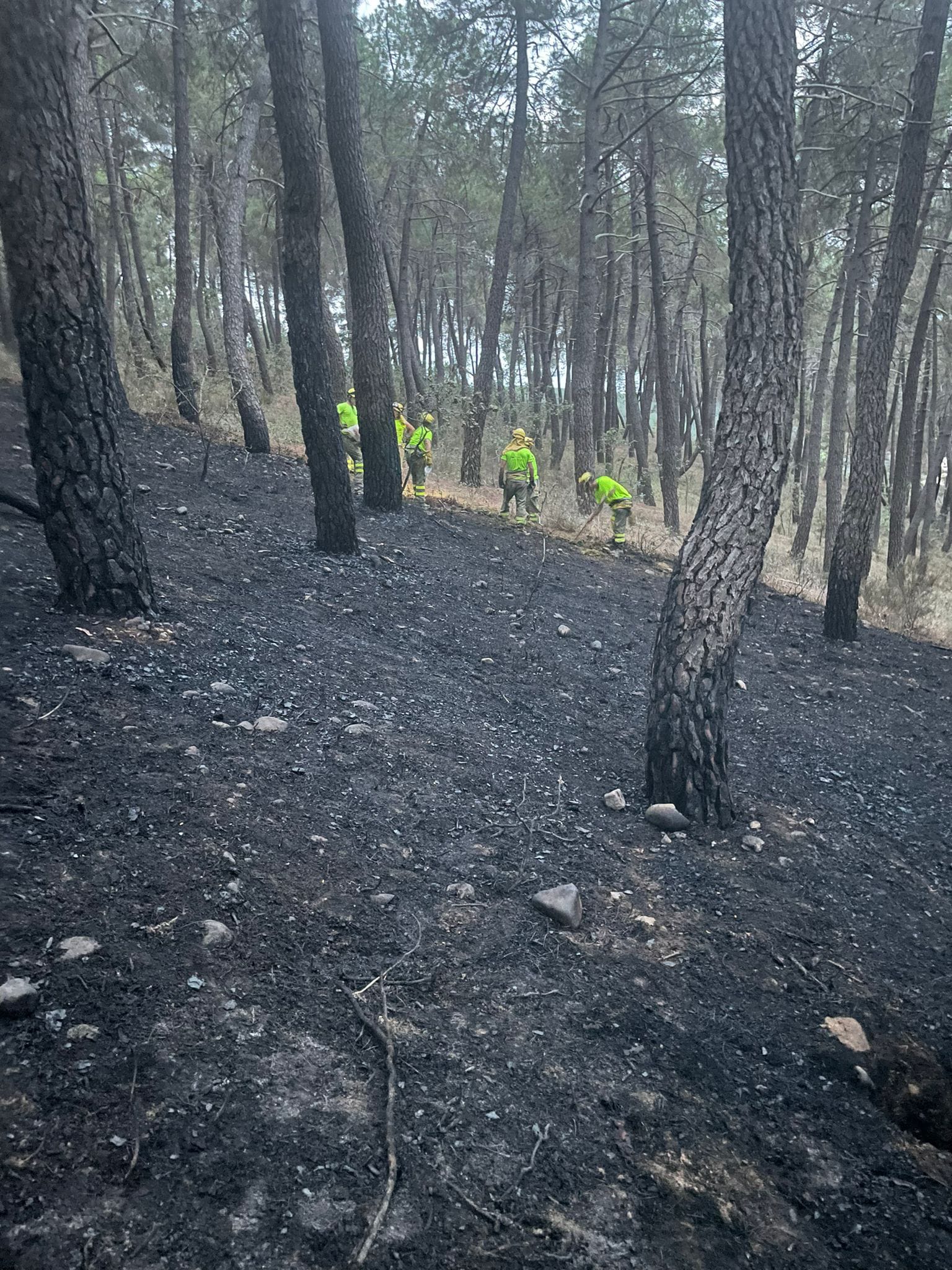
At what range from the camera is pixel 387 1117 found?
2.12m

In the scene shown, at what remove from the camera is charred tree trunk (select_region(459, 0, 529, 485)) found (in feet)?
44.5

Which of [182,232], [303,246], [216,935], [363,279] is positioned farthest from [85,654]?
[182,232]

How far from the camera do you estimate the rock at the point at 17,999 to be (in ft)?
6.79

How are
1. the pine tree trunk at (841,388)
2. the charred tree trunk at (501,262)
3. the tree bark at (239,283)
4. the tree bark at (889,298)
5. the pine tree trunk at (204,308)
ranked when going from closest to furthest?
the tree bark at (889,298) < the tree bark at (239,283) < the pine tree trunk at (841,388) < the charred tree trunk at (501,262) < the pine tree trunk at (204,308)

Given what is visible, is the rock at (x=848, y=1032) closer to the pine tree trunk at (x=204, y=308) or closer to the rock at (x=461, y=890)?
the rock at (x=461, y=890)

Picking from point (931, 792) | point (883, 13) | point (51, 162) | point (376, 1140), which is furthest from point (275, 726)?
point (883, 13)

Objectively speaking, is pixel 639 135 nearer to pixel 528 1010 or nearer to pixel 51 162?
pixel 51 162

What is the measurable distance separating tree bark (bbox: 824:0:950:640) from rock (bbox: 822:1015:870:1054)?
676cm

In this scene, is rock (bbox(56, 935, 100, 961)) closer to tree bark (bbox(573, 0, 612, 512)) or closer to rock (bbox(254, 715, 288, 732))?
rock (bbox(254, 715, 288, 732))

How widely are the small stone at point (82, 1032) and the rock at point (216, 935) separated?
46 cm

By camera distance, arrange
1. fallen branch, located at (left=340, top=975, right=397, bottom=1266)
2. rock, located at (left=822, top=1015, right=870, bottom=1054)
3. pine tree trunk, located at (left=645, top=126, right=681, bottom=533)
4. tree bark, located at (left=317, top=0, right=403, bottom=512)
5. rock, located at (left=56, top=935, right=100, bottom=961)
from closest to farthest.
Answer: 1. fallen branch, located at (left=340, top=975, right=397, bottom=1266)
2. rock, located at (left=56, top=935, right=100, bottom=961)
3. rock, located at (left=822, top=1015, right=870, bottom=1054)
4. tree bark, located at (left=317, top=0, right=403, bottom=512)
5. pine tree trunk, located at (left=645, top=126, right=681, bottom=533)

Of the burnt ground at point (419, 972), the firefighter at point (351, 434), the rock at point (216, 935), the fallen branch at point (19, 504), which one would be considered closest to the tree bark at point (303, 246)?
the burnt ground at point (419, 972)

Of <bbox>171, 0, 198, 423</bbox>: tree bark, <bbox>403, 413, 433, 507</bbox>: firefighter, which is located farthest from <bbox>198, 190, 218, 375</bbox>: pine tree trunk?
<bbox>403, 413, 433, 507</bbox>: firefighter

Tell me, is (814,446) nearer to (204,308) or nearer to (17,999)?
(204,308)
